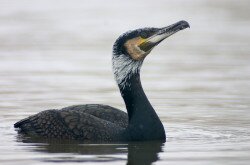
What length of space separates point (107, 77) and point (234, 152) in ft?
24.7

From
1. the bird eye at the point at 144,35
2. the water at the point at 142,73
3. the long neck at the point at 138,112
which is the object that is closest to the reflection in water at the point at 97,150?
the water at the point at 142,73

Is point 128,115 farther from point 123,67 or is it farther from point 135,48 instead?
point 135,48

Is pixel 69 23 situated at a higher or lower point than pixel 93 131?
higher

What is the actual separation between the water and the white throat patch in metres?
0.92

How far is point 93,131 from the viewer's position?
13422 mm

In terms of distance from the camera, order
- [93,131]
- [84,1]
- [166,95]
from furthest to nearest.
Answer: [84,1], [166,95], [93,131]

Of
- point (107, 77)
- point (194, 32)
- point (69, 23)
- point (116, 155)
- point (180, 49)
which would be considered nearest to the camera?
point (116, 155)

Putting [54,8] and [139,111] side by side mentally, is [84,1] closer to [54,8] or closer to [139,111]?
[54,8]

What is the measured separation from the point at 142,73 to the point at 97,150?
764 cm

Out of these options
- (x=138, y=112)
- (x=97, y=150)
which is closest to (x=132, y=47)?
(x=138, y=112)

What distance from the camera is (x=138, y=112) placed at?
13547 millimetres

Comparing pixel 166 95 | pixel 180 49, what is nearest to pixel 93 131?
pixel 166 95

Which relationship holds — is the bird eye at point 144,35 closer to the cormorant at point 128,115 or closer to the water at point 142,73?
the cormorant at point 128,115

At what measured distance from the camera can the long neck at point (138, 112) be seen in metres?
13.4
